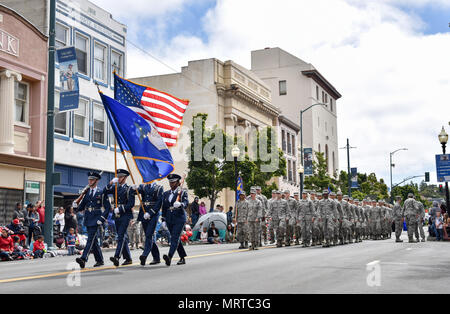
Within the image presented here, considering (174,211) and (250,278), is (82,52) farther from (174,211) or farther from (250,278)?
(250,278)

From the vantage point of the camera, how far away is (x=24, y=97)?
26812mm

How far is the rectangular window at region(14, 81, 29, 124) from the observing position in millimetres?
26281

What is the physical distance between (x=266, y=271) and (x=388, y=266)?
2.74 m

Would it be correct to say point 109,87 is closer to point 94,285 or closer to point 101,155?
point 101,155

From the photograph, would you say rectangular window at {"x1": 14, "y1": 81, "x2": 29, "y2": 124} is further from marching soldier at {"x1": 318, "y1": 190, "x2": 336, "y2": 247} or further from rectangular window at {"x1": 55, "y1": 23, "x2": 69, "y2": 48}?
marching soldier at {"x1": 318, "y1": 190, "x2": 336, "y2": 247}

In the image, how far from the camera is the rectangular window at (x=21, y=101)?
26281mm

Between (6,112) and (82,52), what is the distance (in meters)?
6.93

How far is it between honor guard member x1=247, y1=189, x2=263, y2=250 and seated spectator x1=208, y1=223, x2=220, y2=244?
7.23 metres

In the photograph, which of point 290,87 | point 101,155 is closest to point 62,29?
point 101,155

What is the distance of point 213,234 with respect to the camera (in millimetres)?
27578

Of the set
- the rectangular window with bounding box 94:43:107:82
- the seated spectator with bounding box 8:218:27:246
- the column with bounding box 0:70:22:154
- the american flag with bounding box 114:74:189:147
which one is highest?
the rectangular window with bounding box 94:43:107:82

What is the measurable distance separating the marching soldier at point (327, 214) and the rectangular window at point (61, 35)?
50.8 ft

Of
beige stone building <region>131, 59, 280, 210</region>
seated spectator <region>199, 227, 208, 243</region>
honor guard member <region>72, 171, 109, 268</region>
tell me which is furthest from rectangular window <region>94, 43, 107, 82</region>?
honor guard member <region>72, 171, 109, 268</region>

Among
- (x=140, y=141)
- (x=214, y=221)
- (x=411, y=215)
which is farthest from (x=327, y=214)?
(x=140, y=141)
